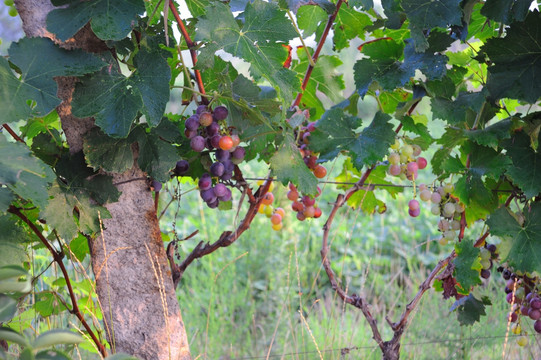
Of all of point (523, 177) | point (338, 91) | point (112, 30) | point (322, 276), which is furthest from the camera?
point (322, 276)

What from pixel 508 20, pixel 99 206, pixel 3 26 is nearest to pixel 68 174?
pixel 99 206

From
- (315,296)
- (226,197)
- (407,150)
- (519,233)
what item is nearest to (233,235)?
(226,197)

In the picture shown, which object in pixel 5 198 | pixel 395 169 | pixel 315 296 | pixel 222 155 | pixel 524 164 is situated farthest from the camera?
pixel 315 296

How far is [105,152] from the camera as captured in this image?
1012 mm

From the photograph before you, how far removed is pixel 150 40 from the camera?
3.32 feet

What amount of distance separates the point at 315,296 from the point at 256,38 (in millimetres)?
2263

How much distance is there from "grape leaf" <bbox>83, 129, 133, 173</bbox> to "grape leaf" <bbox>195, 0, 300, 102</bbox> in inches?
8.6

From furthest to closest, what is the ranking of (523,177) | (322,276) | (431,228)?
(431,228) → (322,276) → (523,177)

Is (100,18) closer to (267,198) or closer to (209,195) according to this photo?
(209,195)

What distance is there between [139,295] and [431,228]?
306cm

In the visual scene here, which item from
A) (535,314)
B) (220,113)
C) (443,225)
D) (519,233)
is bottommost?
(535,314)

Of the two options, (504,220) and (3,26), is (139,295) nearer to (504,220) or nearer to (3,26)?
(504,220)

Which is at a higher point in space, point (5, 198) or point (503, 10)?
point (503, 10)

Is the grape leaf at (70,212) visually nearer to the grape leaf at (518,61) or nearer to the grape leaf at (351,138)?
the grape leaf at (351,138)
